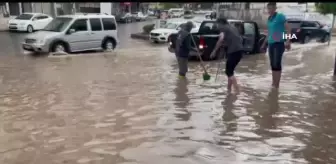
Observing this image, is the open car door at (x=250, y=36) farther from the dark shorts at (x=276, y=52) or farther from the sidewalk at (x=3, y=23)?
the sidewalk at (x=3, y=23)

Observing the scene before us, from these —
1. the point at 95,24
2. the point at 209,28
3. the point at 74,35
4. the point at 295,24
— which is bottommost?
the point at 295,24

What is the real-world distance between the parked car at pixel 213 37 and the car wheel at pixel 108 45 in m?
4.81

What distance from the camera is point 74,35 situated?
1727cm

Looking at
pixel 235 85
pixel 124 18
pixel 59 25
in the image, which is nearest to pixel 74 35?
pixel 59 25

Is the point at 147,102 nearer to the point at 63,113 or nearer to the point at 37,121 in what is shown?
the point at 63,113

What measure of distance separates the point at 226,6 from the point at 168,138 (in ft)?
170

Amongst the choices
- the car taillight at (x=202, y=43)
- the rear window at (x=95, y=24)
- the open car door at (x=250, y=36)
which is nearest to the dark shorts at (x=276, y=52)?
the car taillight at (x=202, y=43)

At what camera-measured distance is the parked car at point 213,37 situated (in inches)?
558

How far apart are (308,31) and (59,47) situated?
14.0m

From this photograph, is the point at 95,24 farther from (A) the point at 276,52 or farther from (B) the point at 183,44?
(A) the point at 276,52

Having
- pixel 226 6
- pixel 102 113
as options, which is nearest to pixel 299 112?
pixel 102 113

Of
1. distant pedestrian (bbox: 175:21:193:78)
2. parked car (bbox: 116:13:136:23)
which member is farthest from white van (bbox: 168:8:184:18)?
distant pedestrian (bbox: 175:21:193:78)

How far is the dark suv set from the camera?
23938mm

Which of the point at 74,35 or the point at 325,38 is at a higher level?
the point at 74,35
